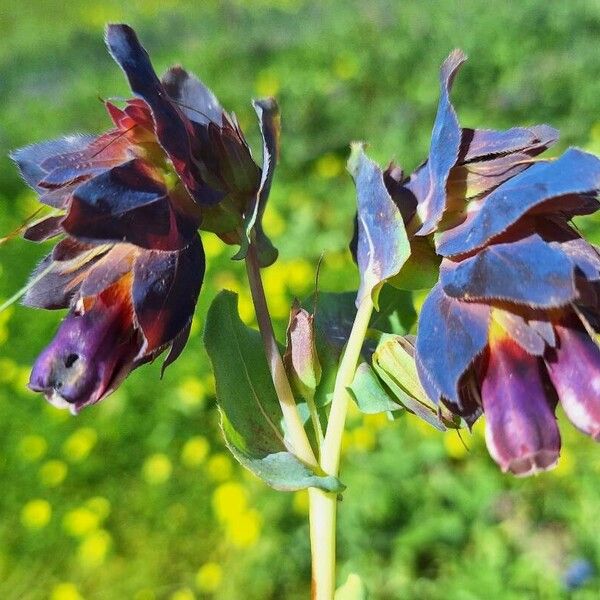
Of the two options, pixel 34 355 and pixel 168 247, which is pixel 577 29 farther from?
pixel 168 247

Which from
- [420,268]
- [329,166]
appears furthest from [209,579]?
[329,166]

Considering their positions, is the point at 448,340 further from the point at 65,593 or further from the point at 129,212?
the point at 65,593

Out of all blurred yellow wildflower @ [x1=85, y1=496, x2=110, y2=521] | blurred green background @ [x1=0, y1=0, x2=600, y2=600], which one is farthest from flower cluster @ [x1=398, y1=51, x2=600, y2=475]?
blurred yellow wildflower @ [x1=85, y1=496, x2=110, y2=521]

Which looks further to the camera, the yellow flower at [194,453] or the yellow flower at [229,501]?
the yellow flower at [194,453]

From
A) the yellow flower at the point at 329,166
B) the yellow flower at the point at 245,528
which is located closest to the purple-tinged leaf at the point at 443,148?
the yellow flower at the point at 245,528

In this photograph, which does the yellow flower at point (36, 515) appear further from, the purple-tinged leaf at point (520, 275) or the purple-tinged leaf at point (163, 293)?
the purple-tinged leaf at point (520, 275)

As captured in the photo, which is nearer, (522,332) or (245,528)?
(522,332)

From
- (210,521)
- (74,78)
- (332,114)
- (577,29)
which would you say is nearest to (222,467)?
(210,521)
